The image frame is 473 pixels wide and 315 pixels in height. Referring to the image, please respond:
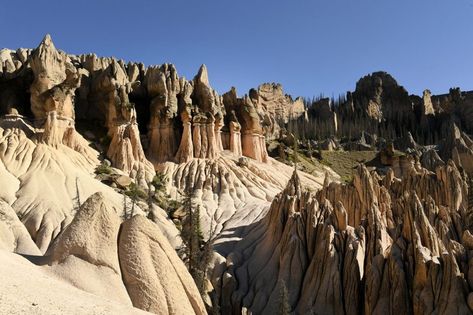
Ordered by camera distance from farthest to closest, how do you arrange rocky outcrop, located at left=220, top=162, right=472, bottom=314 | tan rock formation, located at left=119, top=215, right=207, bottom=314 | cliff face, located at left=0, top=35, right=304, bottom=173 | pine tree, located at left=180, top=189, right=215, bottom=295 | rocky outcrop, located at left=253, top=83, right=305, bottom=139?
rocky outcrop, located at left=253, top=83, right=305, bottom=139, cliff face, located at left=0, top=35, right=304, bottom=173, pine tree, located at left=180, top=189, right=215, bottom=295, rocky outcrop, located at left=220, top=162, right=472, bottom=314, tan rock formation, located at left=119, top=215, right=207, bottom=314

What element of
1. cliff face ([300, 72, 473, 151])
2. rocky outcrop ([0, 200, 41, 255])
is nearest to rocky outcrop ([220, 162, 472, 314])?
rocky outcrop ([0, 200, 41, 255])

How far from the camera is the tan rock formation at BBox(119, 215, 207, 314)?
13.7 meters

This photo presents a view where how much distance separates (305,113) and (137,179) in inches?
3919

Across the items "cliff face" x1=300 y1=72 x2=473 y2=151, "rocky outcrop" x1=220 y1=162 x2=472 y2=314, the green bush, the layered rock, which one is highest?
"cliff face" x1=300 y1=72 x2=473 y2=151

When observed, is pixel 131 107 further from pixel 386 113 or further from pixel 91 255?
pixel 386 113

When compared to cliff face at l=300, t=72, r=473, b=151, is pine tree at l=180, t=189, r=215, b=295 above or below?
below

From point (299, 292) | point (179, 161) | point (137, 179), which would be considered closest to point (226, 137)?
point (179, 161)

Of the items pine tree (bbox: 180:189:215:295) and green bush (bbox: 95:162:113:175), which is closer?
pine tree (bbox: 180:189:215:295)

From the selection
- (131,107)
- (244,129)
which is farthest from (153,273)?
(244,129)

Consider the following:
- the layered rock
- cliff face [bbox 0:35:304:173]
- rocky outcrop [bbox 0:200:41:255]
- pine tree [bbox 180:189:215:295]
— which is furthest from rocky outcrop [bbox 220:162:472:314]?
the layered rock

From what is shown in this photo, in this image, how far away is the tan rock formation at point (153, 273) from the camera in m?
13.7

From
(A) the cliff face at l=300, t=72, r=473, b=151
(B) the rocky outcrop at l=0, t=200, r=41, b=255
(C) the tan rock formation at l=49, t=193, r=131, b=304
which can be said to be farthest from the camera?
(A) the cliff face at l=300, t=72, r=473, b=151

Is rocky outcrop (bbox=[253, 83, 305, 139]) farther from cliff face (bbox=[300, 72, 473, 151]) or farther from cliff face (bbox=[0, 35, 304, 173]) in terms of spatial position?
cliff face (bbox=[0, 35, 304, 173])

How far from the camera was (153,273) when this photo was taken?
1415cm
